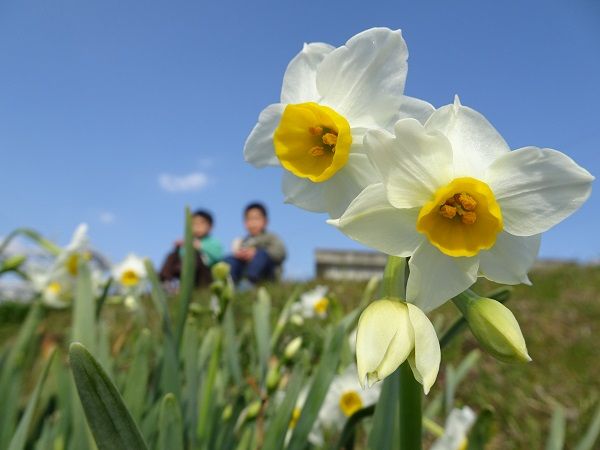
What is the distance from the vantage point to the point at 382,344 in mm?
647

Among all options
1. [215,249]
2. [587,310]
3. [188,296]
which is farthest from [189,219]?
[215,249]

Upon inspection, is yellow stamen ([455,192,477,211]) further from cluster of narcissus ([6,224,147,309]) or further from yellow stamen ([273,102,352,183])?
cluster of narcissus ([6,224,147,309])

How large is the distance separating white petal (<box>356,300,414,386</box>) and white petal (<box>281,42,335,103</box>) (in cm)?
34

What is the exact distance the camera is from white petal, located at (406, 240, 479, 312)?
0.69 metres

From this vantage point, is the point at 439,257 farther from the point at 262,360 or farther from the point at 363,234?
the point at 262,360

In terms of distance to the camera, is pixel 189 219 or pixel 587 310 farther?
pixel 587 310

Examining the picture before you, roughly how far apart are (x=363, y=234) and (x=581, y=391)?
267 cm

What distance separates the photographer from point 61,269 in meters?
1.83

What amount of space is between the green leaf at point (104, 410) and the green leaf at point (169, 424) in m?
0.20

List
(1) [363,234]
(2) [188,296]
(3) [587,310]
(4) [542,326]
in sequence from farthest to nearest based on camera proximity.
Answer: (3) [587,310], (4) [542,326], (2) [188,296], (1) [363,234]

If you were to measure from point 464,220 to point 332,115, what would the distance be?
8.8 inches

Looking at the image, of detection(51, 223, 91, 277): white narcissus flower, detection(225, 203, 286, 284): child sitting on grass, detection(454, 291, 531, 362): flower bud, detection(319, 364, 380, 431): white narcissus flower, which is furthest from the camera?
detection(225, 203, 286, 284): child sitting on grass

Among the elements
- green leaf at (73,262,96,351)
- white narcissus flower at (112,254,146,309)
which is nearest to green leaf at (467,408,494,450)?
green leaf at (73,262,96,351)

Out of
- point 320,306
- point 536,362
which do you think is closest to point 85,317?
point 320,306
